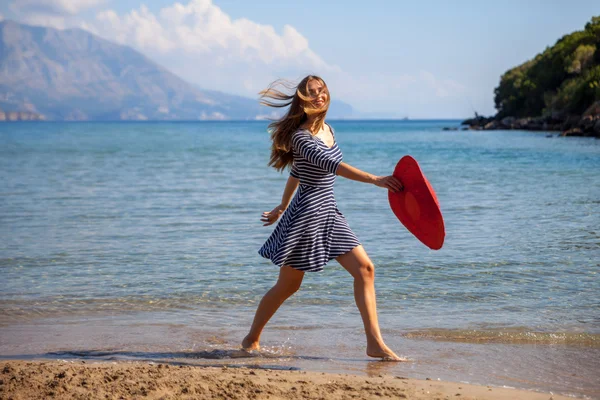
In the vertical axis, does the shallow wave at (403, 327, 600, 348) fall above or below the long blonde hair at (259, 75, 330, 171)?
below

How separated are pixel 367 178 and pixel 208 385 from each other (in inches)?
62.6

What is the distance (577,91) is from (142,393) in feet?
208

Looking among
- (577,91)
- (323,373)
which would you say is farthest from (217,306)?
(577,91)

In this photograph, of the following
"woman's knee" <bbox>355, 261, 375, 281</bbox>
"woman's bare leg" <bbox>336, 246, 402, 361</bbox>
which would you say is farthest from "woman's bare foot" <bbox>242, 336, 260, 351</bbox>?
"woman's knee" <bbox>355, 261, 375, 281</bbox>

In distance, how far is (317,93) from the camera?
16.4 ft

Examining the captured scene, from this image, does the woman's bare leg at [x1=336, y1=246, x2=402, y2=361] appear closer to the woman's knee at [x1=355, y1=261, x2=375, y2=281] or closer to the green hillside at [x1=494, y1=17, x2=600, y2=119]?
the woman's knee at [x1=355, y1=261, x2=375, y2=281]

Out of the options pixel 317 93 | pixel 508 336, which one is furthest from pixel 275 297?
pixel 508 336

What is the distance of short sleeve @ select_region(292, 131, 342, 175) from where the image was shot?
481 centimetres

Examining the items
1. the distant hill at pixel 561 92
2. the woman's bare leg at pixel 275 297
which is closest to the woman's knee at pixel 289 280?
the woman's bare leg at pixel 275 297

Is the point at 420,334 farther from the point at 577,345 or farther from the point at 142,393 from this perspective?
the point at 142,393

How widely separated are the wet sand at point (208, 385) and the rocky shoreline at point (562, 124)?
160 ft

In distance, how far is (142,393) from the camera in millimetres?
4148

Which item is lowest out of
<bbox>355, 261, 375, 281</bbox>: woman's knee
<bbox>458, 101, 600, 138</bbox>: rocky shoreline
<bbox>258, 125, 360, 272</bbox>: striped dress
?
<bbox>355, 261, 375, 281</bbox>: woman's knee

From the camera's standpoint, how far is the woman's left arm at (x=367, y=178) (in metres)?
4.68
